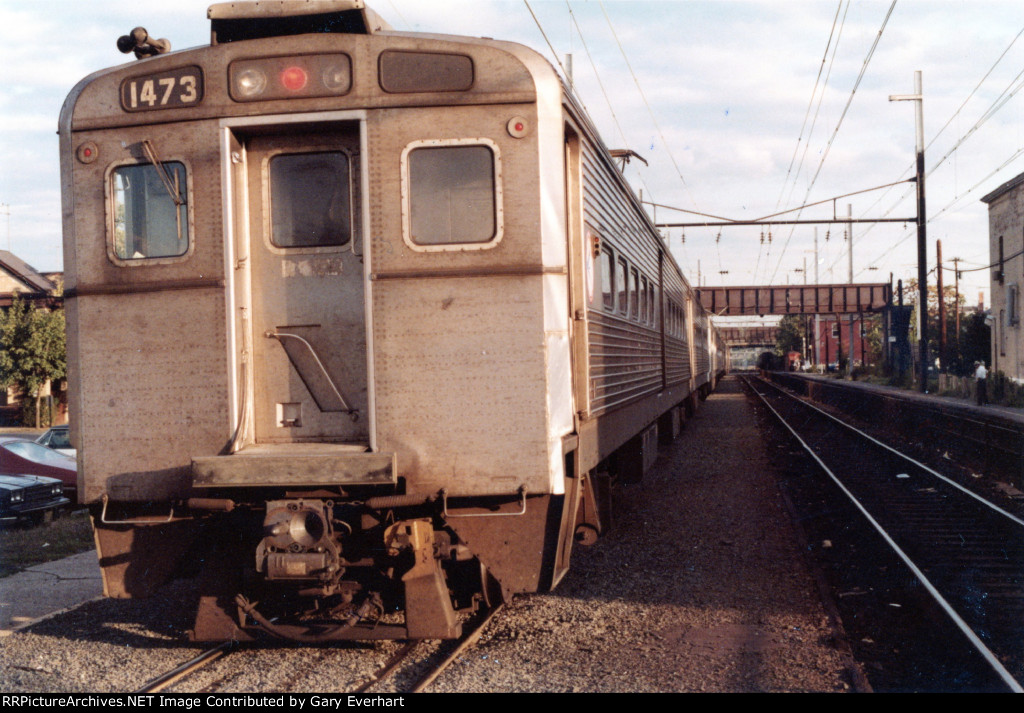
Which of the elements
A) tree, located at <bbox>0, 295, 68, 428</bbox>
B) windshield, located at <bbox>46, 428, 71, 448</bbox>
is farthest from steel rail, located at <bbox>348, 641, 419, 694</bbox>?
tree, located at <bbox>0, 295, 68, 428</bbox>

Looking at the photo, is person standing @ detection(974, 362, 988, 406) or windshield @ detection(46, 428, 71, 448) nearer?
windshield @ detection(46, 428, 71, 448)

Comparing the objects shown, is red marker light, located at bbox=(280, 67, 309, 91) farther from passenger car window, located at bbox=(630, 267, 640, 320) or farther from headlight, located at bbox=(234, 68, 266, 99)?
passenger car window, located at bbox=(630, 267, 640, 320)

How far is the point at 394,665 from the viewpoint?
5.21 metres

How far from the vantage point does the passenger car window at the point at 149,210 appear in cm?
550

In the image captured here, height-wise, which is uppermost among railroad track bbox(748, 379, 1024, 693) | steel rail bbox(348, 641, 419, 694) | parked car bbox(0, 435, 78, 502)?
parked car bbox(0, 435, 78, 502)

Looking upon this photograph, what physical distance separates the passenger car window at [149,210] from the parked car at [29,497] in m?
7.46

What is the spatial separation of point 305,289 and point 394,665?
2.15 meters

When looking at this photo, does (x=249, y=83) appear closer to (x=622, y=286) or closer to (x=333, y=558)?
(x=333, y=558)

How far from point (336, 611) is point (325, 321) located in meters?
1.62

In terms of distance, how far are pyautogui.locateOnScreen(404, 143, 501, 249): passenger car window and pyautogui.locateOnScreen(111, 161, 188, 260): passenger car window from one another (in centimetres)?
134

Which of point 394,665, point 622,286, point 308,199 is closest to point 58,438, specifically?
point 622,286

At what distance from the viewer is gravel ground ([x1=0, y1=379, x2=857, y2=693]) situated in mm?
5086
